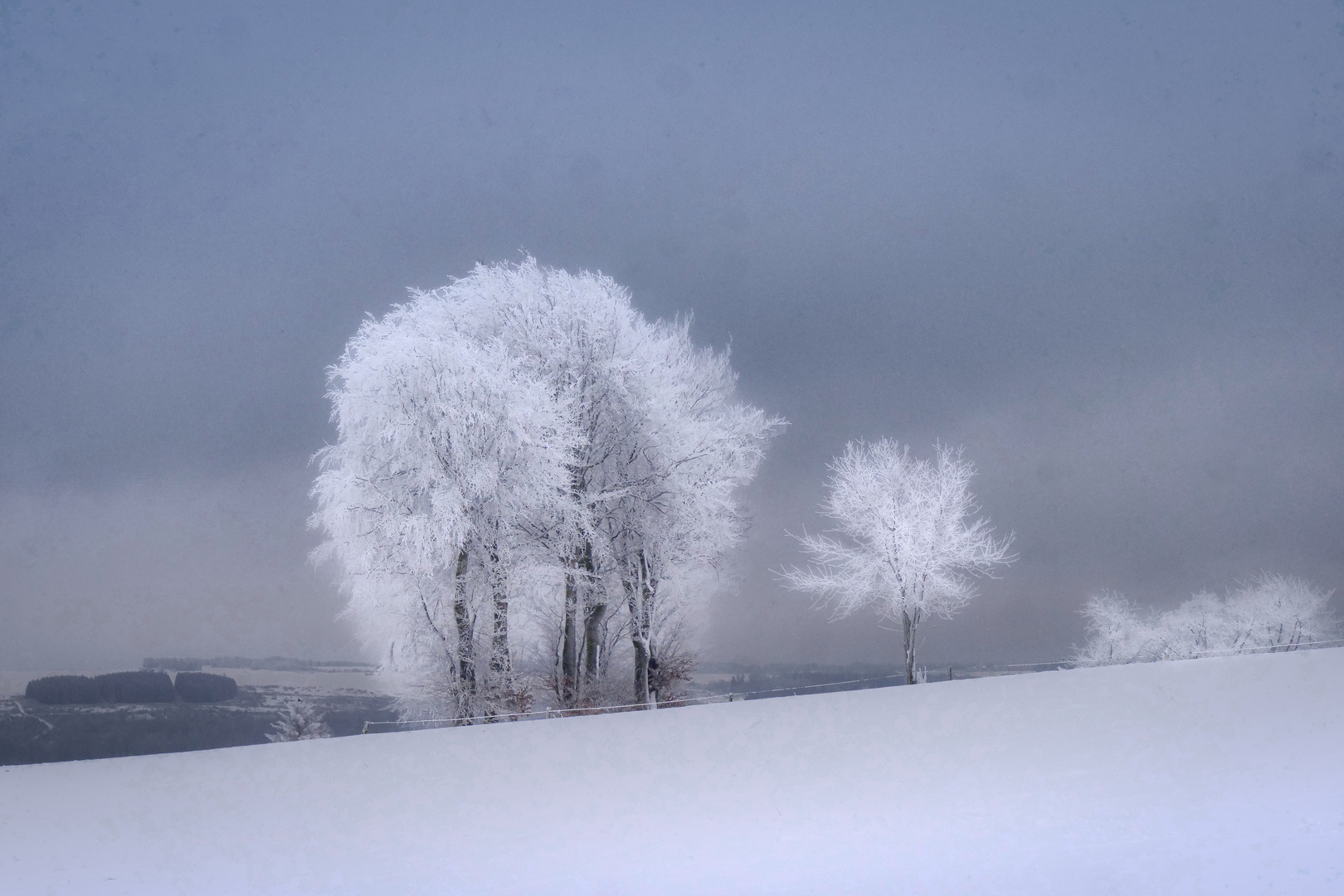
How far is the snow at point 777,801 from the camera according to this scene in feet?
8.42

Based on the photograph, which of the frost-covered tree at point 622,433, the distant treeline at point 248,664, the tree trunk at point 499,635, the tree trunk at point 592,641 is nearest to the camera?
the distant treeline at point 248,664

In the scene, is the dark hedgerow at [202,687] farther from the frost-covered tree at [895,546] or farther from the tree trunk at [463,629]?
the frost-covered tree at [895,546]

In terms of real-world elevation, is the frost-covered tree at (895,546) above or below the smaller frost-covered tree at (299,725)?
above

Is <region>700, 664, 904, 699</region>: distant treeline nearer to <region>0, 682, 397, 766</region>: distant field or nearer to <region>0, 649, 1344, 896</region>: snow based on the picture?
<region>0, 649, 1344, 896</region>: snow

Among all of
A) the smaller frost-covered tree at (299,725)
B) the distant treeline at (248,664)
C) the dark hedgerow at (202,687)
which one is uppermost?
the distant treeline at (248,664)

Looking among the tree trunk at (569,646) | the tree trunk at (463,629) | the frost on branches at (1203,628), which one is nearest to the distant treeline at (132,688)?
the tree trunk at (463,629)

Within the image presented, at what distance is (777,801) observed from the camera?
328 centimetres

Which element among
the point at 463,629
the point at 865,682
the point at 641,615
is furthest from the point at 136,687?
the point at 865,682

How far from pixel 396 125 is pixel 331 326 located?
3.67 feet

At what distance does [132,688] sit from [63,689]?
0.93 feet

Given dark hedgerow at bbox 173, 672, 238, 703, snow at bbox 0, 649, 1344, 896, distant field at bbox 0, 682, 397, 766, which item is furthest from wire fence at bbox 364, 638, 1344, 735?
dark hedgerow at bbox 173, 672, 238, 703

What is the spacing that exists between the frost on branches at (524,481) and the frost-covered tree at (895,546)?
0.49 meters

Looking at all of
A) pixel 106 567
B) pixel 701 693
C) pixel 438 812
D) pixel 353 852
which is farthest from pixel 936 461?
pixel 106 567

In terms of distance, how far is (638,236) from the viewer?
520 centimetres
